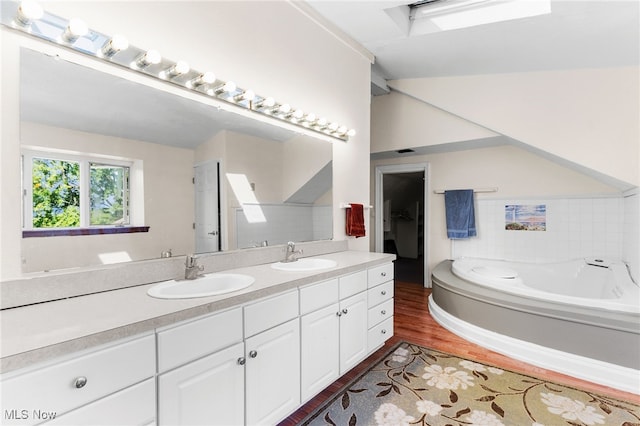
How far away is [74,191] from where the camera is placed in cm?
134

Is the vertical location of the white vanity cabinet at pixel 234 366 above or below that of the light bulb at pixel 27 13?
below

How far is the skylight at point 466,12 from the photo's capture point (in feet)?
6.99

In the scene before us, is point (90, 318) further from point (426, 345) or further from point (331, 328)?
point (426, 345)

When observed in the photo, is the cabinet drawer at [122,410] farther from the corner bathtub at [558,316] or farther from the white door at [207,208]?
the corner bathtub at [558,316]

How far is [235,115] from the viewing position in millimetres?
1973

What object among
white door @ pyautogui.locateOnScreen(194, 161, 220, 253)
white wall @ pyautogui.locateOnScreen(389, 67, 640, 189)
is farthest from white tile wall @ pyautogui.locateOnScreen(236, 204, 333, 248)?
white wall @ pyautogui.locateOnScreen(389, 67, 640, 189)

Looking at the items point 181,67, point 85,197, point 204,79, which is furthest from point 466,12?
point 85,197

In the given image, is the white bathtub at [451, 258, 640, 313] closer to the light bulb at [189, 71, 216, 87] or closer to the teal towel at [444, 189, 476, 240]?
the teal towel at [444, 189, 476, 240]

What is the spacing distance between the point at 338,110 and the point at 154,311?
2245 mm

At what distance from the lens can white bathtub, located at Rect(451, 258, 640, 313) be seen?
224 cm

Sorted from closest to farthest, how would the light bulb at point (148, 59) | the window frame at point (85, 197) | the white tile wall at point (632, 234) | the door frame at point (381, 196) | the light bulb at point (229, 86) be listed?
the window frame at point (85, 197) → the light bulb at point (148, 59) → the light bulb at point (229, 86) → the white tile wall at point (632, 234) → the door frame at point (381, 196)

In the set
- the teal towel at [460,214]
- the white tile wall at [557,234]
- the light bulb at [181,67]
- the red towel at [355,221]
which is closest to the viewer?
the light bulb at [181,67]

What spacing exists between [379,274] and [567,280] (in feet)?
8.03

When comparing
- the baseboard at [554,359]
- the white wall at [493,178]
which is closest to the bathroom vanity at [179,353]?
the baseboard at [554,359]
